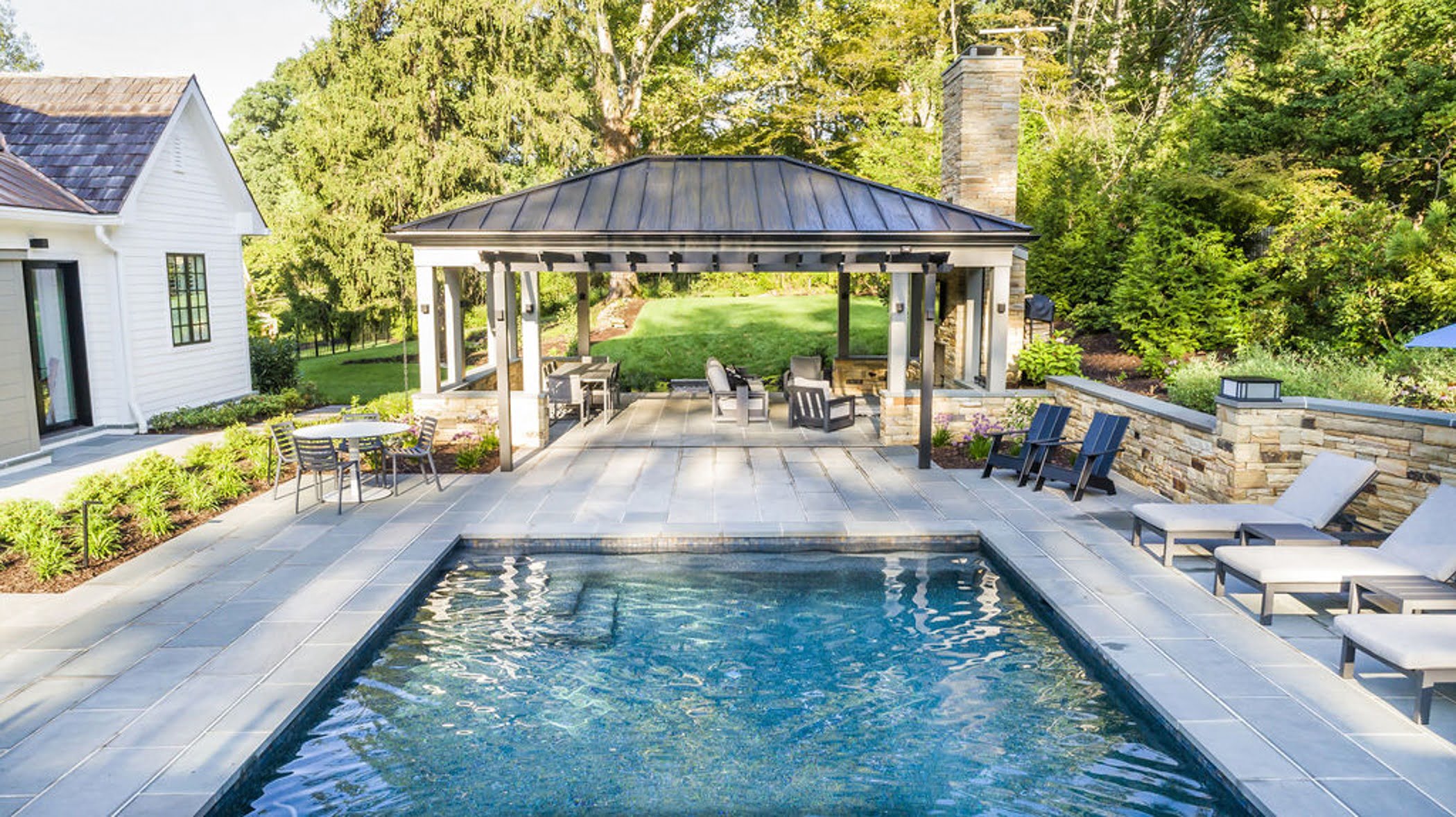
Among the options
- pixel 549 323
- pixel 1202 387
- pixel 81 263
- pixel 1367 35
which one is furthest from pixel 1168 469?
pixel 549 323

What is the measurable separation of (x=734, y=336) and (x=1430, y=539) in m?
16.3

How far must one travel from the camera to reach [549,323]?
2858 cm

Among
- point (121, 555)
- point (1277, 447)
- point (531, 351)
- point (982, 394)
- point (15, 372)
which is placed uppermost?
point (531, 351)

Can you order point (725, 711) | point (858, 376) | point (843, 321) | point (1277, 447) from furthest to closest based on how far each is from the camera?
point (858, 376)
point (843, 321)
point (1277, 447)
point (725, 711)

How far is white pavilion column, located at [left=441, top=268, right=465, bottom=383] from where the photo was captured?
13531mm

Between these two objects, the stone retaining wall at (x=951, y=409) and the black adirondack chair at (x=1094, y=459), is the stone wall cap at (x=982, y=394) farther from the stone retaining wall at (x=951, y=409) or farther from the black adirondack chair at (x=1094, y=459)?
the black adirondack chair at (x=1094, y=459)

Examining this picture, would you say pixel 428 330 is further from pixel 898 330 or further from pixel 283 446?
pixel 898 330

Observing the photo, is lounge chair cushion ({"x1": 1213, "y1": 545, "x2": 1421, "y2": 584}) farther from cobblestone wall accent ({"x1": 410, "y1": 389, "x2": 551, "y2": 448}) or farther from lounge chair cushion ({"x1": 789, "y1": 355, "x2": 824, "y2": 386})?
lounge chair cushion ({"x1": 789, "y1": 355, "x2": 824, "y2": 386})

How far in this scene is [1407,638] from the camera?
4984 mm

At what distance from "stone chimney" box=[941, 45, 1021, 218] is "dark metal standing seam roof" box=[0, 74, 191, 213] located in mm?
12400

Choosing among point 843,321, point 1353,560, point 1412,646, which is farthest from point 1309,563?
point 843,321

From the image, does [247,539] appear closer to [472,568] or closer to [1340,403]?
[472,568]

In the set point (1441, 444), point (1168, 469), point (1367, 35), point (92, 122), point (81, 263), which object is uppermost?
point (1367, 35)

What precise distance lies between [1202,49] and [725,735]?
95.0 ft
